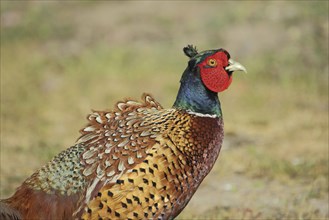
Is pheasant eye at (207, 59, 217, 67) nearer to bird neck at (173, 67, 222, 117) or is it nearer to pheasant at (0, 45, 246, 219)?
pheasant at (0, 45, 246, 219)

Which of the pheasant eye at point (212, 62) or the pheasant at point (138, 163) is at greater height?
the pheasant eye at point (212, 62)

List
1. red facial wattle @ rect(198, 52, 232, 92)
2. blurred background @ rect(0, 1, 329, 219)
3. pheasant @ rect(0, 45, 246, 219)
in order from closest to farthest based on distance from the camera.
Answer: pheasant @ rect(0, 45, 246, 219)
red facial wattle @ rect(198, 52, 232, 92)
blurred background @ rect(0, 1, 329, 219)

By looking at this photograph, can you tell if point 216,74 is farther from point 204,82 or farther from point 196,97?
point 196,97

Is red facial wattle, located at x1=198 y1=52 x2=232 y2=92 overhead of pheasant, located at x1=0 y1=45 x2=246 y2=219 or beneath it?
overhead

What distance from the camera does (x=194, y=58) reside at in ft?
18.5

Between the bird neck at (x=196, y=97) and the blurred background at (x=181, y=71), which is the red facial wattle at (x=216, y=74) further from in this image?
the blurred background at (x=181, y=71)

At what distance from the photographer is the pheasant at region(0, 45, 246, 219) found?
16.9ft

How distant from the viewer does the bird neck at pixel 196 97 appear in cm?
561

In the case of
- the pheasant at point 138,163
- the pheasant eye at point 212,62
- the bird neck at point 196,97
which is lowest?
the pheasant at point 138,163

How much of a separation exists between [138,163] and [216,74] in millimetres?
943

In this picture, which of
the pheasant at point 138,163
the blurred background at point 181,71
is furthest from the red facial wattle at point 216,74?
the blurred background at point 181,71

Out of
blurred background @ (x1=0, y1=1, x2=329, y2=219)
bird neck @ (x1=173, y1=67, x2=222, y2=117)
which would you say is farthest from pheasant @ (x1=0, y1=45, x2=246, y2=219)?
blurred background @ (x1=0, y1=1, x2=329, y2=219)

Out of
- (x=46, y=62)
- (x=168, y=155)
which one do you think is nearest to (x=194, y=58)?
(x=168, y=155)

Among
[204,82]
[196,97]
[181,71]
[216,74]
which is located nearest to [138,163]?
[196,97]
